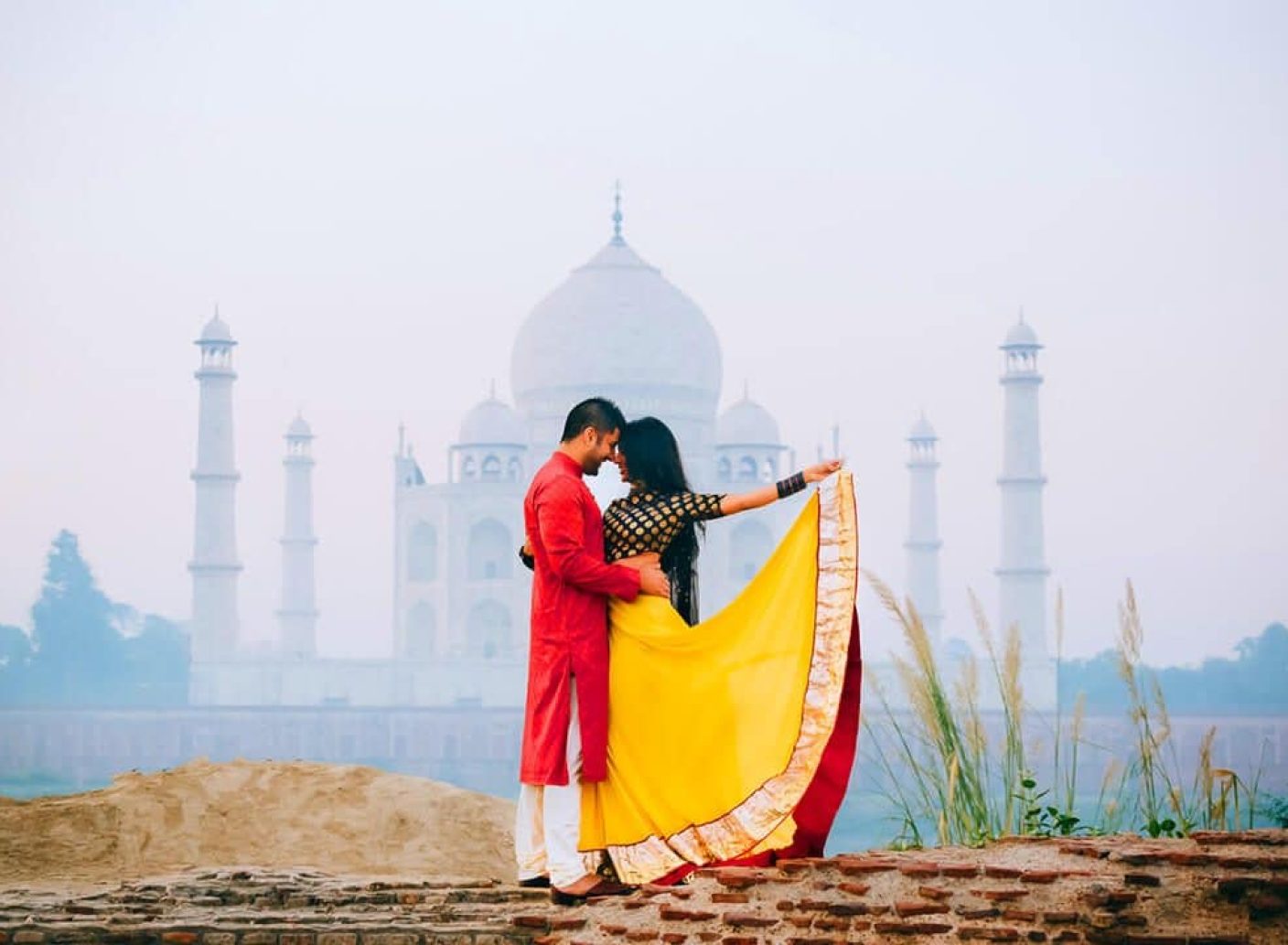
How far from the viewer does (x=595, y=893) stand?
11.7ft

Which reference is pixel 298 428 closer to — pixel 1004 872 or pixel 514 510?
pixel 514 510

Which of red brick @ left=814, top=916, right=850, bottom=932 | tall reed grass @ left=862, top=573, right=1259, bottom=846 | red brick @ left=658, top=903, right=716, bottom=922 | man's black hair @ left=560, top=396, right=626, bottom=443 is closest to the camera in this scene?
red brick @ left=814, top=916, right=850, bottom=932

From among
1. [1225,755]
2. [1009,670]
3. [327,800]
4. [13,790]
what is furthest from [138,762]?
[1009,670]

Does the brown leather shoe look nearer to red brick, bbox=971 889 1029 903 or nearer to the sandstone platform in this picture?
the sandstone platform

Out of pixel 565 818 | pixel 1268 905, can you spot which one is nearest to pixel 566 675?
pixel 565 818

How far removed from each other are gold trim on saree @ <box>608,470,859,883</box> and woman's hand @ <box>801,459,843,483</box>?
0.04m

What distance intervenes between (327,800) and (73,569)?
27.0m

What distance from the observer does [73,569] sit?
32.0 m

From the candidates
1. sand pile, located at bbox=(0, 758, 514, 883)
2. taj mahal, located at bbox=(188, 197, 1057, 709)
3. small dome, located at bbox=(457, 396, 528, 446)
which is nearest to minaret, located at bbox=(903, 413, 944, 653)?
taj mahal, located at bbox=(188, 197, 1057, 709)

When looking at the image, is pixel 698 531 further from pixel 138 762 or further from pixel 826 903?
pixel 138 762

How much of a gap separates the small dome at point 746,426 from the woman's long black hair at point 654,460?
99.5 ft

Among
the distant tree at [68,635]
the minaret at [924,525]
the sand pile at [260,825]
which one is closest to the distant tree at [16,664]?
the distant tree at [68,635]

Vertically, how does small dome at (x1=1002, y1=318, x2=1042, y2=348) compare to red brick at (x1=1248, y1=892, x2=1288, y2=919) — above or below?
above

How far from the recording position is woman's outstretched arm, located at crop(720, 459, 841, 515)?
3.62 m
